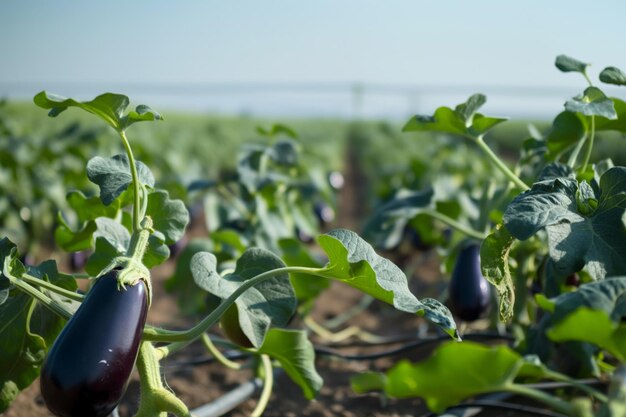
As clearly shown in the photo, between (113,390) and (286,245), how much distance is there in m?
1.18

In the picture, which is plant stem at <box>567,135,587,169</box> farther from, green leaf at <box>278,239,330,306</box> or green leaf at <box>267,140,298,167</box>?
green leaf at <box>267,140,298,167</box>

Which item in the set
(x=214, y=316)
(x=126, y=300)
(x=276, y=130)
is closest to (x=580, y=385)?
(x=214, y=316)

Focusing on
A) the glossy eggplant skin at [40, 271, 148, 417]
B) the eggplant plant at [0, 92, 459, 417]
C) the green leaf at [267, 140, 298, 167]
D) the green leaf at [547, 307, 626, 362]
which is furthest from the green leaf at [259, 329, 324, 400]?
the green leaf at [267, 140, 298, 167]

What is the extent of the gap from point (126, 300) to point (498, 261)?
727 millimetres

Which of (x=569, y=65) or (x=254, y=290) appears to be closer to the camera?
(x=254, y=290)

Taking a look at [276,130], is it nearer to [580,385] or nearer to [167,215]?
[167,215]

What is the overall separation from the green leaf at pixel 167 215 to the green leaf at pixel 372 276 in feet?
1.40

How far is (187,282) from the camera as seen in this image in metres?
2.33

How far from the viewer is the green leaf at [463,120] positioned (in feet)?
5.22

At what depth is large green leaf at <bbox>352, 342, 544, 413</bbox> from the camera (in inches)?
29.0

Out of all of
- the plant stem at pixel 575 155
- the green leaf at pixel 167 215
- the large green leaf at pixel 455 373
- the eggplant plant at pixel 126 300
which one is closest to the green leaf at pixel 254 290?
the eggplant plant at pixel 126 300

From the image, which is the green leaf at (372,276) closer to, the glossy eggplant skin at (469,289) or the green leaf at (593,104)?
the green leaf at (593,104)

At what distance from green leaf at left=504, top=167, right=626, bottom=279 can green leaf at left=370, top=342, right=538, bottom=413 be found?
395mm

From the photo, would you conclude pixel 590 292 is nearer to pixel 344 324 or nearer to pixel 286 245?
pixel 286 245
